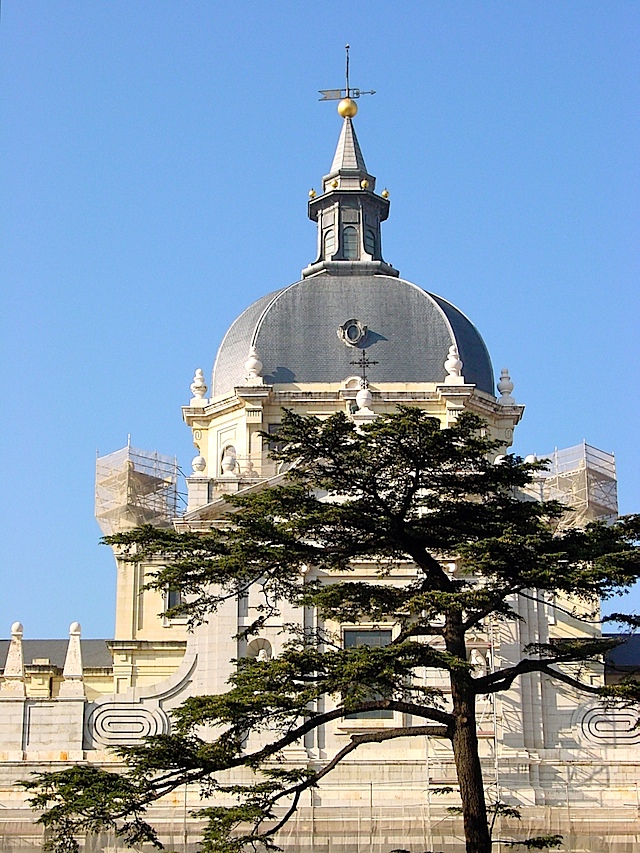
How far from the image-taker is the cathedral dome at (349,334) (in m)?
56.2

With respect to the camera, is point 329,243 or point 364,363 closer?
point 364,363

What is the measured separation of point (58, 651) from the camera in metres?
67.1

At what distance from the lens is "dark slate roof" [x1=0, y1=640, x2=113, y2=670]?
208 feet

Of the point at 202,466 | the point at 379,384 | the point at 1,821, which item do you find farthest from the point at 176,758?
the point at 379,384

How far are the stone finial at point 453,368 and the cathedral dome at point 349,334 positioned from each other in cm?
59

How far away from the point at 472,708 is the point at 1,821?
635 inches

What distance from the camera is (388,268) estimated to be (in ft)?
200

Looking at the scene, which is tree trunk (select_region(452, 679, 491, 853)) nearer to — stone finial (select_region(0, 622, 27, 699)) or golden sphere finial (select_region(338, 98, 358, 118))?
stone finial (select_region(0, 622, 27, 699))

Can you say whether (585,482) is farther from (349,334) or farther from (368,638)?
(368,638)

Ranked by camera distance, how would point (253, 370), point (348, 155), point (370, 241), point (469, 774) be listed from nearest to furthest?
point (469, 774) < point (253, 370) < point (370, 241) < point (348, 155)

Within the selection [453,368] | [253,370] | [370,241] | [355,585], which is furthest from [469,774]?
[370,241]

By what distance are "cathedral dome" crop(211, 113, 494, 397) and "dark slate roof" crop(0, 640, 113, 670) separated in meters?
12.5

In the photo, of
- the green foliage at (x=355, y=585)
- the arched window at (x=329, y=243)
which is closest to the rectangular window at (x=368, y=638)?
the green foliage at (x=355, y=585)

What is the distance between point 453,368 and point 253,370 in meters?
6.98
